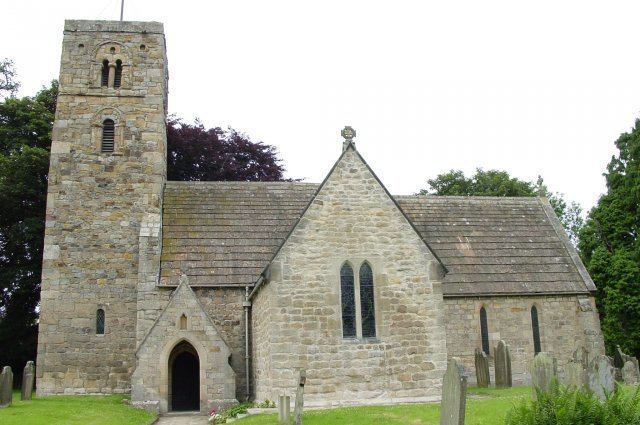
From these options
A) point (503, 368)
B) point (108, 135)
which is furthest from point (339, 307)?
point (108, 135)

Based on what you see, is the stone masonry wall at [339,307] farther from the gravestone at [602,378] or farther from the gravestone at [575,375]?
the gravestone at [602,378]

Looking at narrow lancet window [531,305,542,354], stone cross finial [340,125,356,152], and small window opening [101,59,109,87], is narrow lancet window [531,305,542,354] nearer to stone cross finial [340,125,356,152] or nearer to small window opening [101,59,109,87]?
stone cross finial [340,125,356,152]

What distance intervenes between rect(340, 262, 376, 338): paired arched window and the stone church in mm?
33

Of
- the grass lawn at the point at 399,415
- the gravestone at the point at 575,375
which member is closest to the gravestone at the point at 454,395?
the grass lawn at the point at 399,415

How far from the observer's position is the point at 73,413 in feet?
56.3

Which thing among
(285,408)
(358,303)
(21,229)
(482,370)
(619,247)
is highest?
(21,229)

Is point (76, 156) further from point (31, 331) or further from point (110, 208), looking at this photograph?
point (31, 331)

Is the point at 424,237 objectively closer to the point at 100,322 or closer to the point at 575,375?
the point at 100,322

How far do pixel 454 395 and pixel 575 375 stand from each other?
3991mm

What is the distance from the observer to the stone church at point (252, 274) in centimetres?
1764

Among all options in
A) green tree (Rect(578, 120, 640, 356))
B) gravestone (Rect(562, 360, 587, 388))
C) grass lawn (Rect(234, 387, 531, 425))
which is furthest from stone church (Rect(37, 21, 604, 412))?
gravestone (Rect(562, 360, 587, 388))

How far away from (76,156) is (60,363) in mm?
7813

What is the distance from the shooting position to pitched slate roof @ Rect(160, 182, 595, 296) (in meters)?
23.1

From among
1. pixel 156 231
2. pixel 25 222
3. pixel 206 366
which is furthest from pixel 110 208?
pixel 25 222
